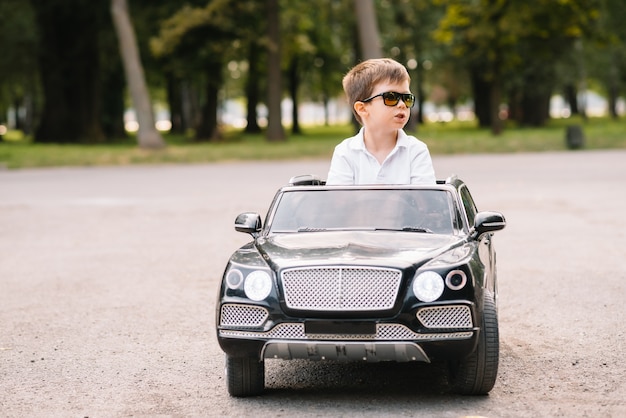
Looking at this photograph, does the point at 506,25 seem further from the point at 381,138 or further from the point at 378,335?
the point at 378,335

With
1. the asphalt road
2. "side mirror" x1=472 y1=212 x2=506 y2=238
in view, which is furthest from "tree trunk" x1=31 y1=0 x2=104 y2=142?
"side mirror" x1=472 y1=212 x2=506 y2=238

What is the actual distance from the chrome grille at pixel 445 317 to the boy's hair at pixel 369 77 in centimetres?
166

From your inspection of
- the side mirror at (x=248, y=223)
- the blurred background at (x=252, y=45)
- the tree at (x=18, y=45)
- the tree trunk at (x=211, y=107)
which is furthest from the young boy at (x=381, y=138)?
the tree trunk at (x=211, y=107)

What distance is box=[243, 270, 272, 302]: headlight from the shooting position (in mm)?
5273

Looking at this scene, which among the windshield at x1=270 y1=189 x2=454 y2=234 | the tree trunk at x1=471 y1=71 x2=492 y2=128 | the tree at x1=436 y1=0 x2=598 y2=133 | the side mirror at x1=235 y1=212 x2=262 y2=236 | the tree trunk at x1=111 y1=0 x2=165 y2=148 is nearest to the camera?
the windshield at x1=270 y1=189 x2=454 y2=234

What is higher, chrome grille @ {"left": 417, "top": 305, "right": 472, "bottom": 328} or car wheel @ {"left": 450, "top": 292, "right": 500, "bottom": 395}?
chrome grille @ {"left": 417, "top": 305, "right": 472, "bottom": 328}

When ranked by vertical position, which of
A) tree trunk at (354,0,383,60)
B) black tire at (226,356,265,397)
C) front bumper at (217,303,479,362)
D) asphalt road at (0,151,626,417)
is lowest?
asphalt road at (0,151,626,417)

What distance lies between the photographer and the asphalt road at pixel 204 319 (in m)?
5.45

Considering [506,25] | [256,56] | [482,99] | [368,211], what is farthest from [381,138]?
[482,99]

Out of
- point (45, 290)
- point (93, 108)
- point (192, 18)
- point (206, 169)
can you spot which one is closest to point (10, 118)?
point (93, 108)

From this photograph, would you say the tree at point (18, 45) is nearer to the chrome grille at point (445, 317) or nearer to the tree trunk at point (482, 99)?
the tree trunk at point (482, 99)

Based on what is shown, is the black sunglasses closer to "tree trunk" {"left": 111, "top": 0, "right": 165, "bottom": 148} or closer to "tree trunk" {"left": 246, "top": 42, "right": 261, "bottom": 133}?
"tree trunk" {"left": 111, "top": 0, "right": 165, "bottom": 148}

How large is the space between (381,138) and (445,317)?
160cm

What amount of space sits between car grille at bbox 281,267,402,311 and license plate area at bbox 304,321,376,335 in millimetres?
70
